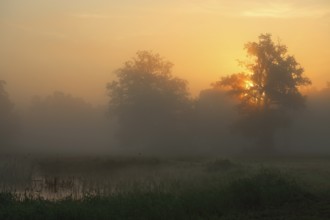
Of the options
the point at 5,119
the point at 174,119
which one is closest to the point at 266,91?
the point at 174,119

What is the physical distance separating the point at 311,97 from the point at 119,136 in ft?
109

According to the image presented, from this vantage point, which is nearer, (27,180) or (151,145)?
(27,180)

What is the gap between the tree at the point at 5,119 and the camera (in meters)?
74.4

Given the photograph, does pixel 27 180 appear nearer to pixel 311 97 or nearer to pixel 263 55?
pixel 263 55

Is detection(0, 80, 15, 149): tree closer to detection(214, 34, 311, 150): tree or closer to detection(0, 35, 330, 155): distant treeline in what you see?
detection(0, 35, 330, 155): distant treeline

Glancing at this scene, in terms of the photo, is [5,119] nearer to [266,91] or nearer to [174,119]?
[174,119]

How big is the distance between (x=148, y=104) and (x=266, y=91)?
1754 centimetres

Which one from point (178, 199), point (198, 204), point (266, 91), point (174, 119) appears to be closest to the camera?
point (198, 204)

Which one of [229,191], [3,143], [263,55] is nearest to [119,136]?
[3,143]

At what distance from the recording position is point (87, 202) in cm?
1864

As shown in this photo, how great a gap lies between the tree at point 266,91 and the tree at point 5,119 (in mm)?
37500

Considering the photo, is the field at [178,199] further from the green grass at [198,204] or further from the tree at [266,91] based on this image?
the tree at [266,91]

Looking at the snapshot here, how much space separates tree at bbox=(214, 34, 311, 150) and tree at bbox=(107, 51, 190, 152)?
12.1m

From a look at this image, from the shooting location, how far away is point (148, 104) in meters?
67.4
